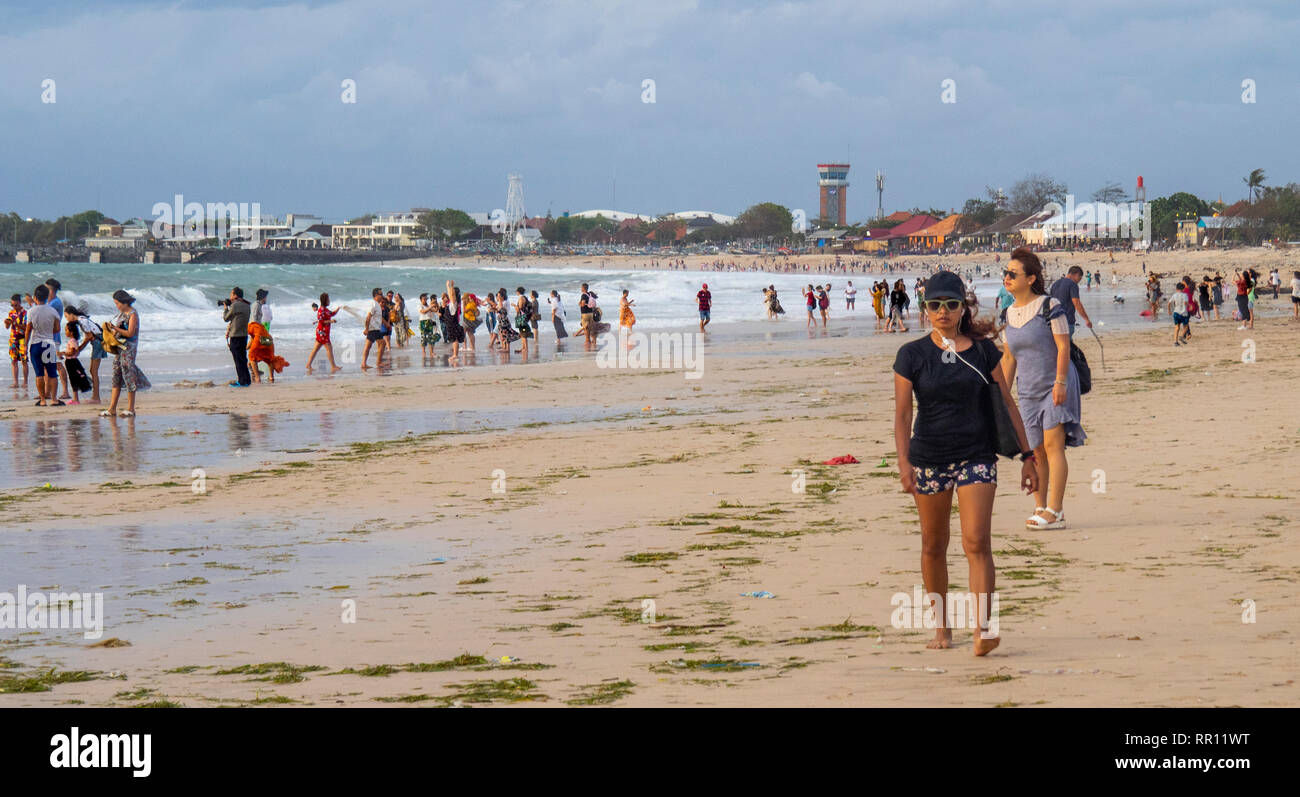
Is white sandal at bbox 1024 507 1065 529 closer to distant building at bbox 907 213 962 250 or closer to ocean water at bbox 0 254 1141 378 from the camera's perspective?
ocean water at bbox 0 254 1141 378

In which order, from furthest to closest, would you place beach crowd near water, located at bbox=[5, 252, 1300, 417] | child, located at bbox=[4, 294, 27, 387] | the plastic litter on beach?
1. child, located at bbox=[4, 294, 27, 387]
2. beach crowd near water, located at bbox=[5, 252, 1300, 417]
3. the plastic litter on beach

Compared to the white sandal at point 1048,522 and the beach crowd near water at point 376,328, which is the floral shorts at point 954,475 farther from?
the white sandal at point 1048,522

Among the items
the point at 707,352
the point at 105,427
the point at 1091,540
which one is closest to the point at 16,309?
the point at 105,427

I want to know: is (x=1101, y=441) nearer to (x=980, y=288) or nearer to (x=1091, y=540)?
(x=1091, y=540)

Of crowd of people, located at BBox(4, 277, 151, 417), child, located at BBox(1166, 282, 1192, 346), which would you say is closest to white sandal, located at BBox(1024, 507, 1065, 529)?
crowd of people, located at BBox(4, 277, 151, 417)

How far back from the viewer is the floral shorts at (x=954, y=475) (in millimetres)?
5516

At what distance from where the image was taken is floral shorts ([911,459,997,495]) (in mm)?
5516

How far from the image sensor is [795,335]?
116 ft

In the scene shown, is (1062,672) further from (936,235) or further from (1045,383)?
(936,235)

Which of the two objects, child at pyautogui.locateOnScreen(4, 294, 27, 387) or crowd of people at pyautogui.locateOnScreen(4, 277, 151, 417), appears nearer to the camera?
crowd of people at pyautogui.locateOnScreen(4, 277, 151, 417)

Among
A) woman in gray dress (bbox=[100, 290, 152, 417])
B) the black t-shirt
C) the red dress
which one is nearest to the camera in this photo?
the black t-shirt

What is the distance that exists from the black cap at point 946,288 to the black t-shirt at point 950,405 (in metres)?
0.20

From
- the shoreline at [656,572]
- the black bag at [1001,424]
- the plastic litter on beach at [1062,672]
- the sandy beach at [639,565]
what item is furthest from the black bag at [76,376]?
the plastic litter on beach at [1062,672]

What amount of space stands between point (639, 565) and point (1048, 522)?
2.54 meters
